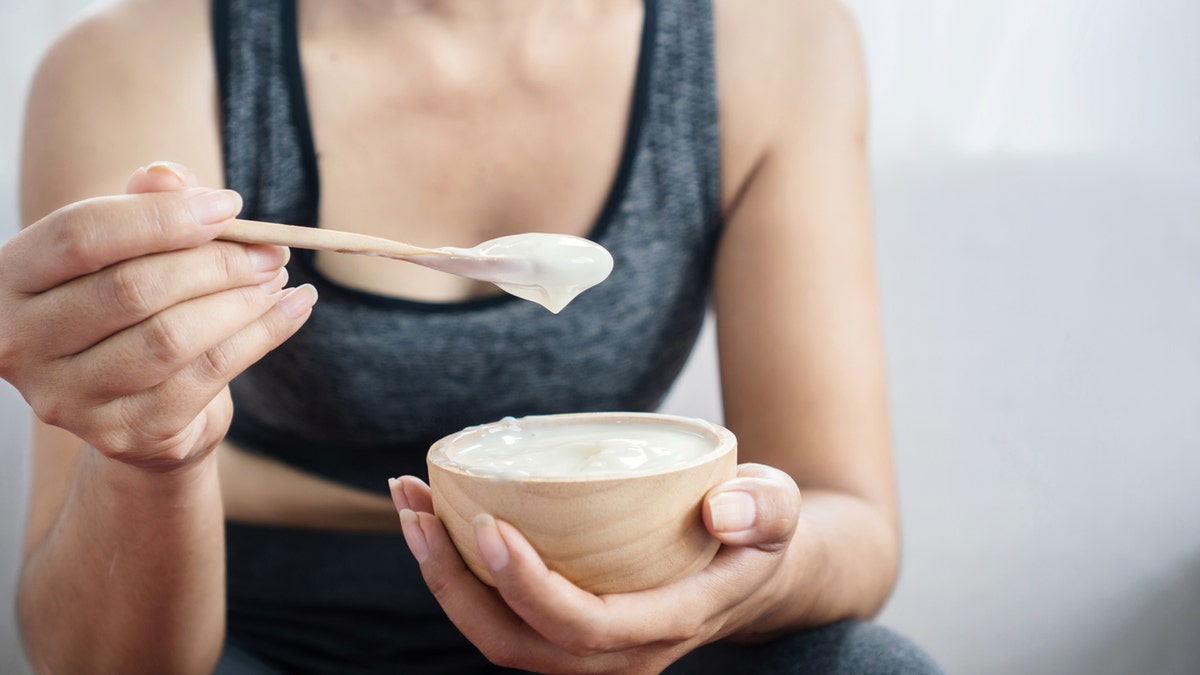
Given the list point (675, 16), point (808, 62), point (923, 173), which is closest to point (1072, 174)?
point (923, 173)

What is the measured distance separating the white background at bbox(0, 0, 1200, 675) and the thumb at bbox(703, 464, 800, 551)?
4.01 feet

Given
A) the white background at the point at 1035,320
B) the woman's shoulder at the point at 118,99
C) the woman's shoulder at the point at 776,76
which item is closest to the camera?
the woman's shoulder at the point at 118,99

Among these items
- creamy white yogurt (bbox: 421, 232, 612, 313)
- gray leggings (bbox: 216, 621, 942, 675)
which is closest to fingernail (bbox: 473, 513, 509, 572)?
creamy white yogurt (bbox: 421, 232, 612, 313)

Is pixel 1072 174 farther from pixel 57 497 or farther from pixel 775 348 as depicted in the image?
pixel 57 497

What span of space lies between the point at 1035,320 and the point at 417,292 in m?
1.19

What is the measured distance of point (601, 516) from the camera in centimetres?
53

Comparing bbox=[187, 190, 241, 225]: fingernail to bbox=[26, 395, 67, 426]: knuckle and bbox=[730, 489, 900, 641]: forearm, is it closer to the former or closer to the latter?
bbox=[26, 395, 67, 426]: knuckle

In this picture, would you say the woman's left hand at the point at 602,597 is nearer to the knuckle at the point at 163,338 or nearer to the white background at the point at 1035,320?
the knuckle at the point at 163,338

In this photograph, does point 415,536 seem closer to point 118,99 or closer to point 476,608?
→ point 476,608

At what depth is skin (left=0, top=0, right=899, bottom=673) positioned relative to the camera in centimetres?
54

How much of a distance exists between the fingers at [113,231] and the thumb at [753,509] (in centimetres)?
33

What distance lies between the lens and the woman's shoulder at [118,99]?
2.98 feet

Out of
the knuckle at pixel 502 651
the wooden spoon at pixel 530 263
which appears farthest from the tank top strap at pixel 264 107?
the knuckle at pixel 502 651

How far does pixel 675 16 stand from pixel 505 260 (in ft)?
1.77
